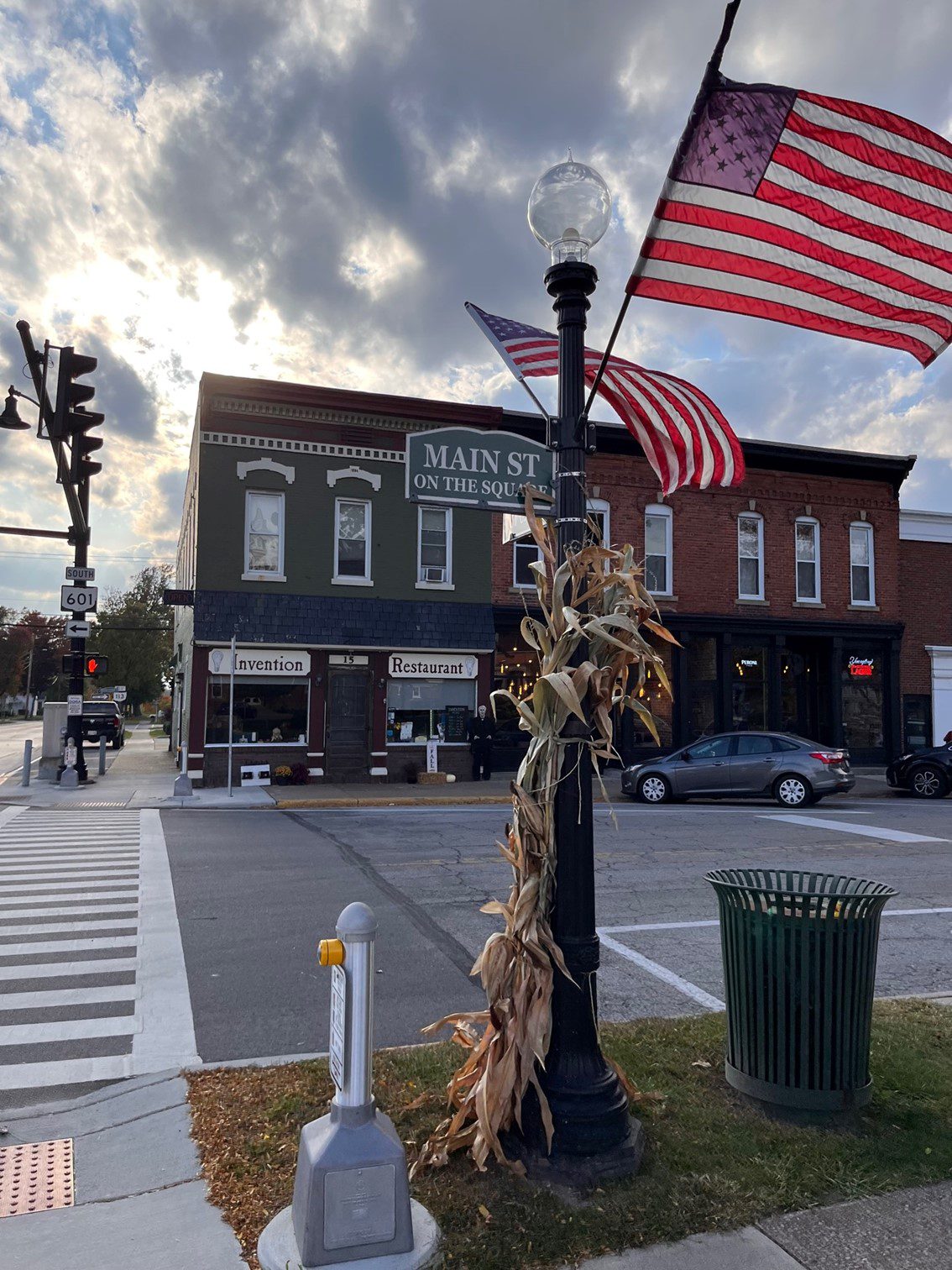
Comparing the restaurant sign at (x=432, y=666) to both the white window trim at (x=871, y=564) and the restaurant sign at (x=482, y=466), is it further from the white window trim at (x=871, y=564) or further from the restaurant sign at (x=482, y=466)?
the restaurant sign at (x=482, y=466)

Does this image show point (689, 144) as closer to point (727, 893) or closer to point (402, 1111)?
point (727, 893)

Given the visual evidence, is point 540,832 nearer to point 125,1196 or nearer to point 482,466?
point 125,1196

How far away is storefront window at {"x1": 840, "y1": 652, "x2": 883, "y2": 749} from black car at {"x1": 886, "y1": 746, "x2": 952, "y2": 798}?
17.7 ft

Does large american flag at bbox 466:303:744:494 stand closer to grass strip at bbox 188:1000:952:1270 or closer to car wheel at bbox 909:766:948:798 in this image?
grass strip at bbox 188:1000:952:1270

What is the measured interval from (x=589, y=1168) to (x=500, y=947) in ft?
2.90

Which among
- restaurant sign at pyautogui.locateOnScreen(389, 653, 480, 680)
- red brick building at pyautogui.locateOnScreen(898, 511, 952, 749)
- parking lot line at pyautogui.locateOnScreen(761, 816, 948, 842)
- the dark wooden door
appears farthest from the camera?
red brick building at pyautogui.locateOnScreen(898, 511, 952, 749)

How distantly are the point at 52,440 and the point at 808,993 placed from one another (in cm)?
1778

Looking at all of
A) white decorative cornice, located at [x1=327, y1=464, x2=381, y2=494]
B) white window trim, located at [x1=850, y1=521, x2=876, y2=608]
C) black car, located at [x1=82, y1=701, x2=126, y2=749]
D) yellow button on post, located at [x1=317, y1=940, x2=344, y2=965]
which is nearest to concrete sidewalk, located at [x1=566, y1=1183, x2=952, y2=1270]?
yellow button on post, located at [x1=317, y1=940, x2=344, y2=965]

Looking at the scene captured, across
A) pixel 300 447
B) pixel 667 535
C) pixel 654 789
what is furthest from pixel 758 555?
pixel 300 447

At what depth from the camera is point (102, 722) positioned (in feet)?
107

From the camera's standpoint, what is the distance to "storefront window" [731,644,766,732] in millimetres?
25531

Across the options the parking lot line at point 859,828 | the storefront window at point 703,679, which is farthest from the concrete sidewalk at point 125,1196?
the storefront window at point 703,679

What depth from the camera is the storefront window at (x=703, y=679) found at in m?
25.2

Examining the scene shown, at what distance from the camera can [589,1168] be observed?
3615mm
